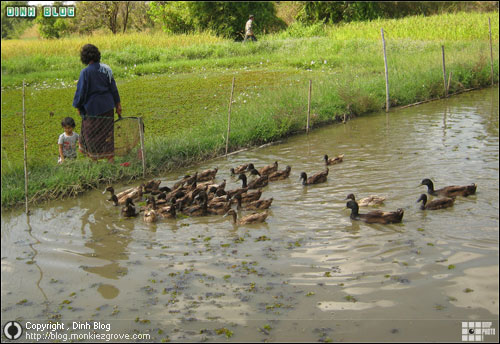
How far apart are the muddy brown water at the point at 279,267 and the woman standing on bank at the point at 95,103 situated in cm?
99

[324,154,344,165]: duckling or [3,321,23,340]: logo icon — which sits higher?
[324,154,344,165]: duckling

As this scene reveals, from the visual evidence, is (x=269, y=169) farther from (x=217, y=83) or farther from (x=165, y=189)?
(x=217, y=83)

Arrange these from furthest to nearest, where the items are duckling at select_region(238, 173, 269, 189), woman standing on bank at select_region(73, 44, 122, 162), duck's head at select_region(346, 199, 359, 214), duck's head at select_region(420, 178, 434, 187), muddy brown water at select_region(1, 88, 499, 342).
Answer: woman standing on bank at select_region(73, 44, 122, 162) < duckling at select_region(238, 173, 269, 189) < duck's head at select_region(420, 178, 434, 187) < duck's head at select_region(346, 199, 359, 214) < muddy brown water at select_region(1, 88, 499, 342)

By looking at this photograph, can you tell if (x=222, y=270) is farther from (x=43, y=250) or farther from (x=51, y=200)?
(x=51, y=200)

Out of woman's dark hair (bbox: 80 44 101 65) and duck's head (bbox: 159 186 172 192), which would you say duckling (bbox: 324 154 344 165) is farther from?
woman's dark hair (bbox: 80 44 101 65)

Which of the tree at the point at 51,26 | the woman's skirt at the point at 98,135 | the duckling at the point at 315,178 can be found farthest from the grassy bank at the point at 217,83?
the tree at the point at 51,26

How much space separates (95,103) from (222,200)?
3080 millimetres

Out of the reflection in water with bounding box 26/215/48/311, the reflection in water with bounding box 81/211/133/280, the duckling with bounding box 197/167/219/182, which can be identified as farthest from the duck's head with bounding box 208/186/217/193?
the reflection in water with bounding box 26/215/48/311

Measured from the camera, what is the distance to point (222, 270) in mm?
6320

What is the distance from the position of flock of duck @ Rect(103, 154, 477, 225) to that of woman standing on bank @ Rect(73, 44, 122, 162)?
1117mm

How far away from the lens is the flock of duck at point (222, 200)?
7781 millimetres

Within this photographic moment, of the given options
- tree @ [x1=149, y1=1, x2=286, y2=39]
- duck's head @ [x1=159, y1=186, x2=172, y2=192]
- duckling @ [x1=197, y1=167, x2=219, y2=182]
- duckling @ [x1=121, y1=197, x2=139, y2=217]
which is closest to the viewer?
duckling @ [x1=121, y1=197, x2=139, y2=217]

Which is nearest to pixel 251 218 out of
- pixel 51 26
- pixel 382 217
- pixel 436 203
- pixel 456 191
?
pixel 382 217

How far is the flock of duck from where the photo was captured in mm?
7781
